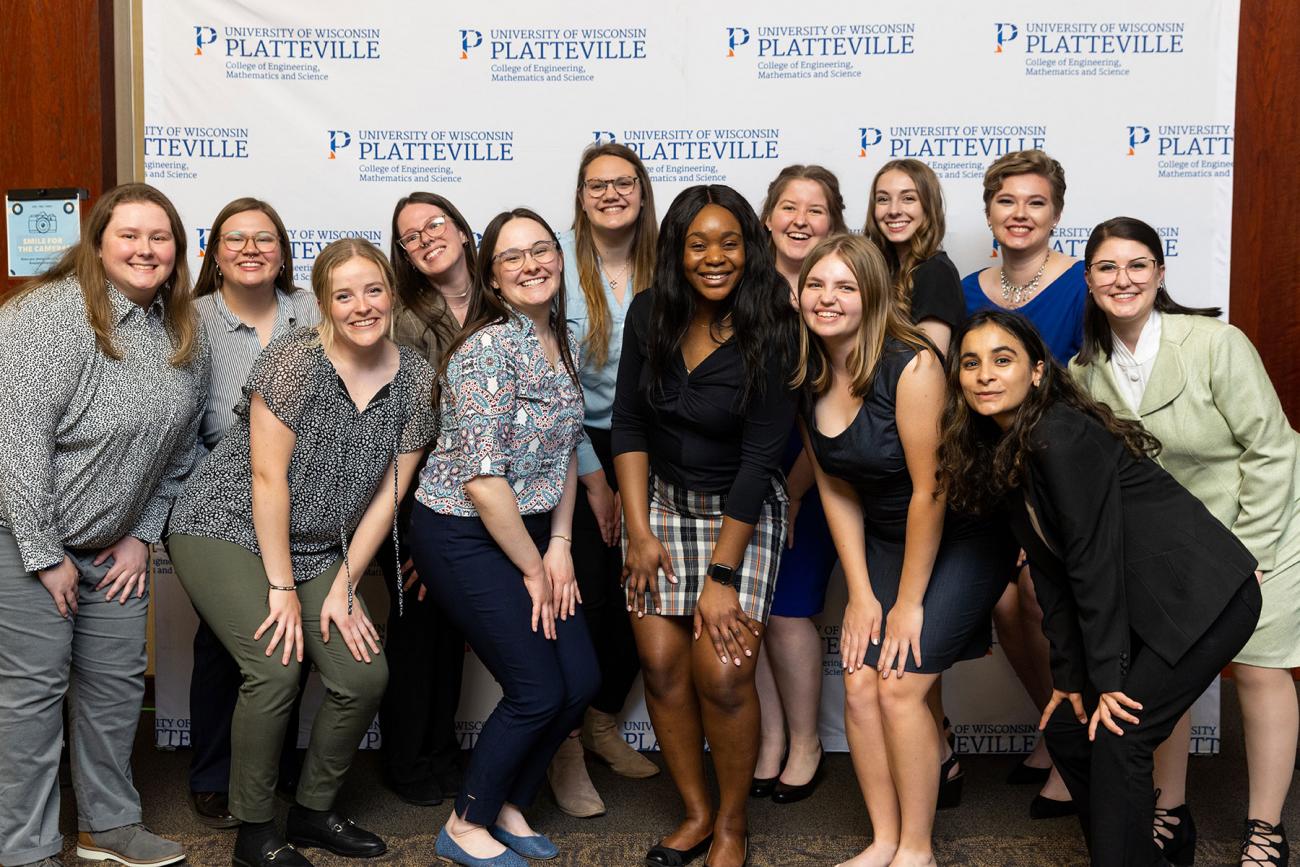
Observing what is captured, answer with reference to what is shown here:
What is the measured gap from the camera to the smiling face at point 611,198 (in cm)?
279

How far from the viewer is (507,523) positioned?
2379mm

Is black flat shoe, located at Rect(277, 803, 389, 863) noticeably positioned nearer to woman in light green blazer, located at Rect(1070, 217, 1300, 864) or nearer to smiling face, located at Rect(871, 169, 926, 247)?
woman in light green blazer, located at Rect(1070, 217, 1300, 864)

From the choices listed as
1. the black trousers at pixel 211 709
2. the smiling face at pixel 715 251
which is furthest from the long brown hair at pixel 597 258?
the black trousers at pixel 211 709

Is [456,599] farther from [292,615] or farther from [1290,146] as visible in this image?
[1290,146]

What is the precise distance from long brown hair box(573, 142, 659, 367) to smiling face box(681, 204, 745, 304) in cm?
47

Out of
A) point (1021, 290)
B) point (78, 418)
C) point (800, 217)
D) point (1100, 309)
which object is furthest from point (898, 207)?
point (78, 418)

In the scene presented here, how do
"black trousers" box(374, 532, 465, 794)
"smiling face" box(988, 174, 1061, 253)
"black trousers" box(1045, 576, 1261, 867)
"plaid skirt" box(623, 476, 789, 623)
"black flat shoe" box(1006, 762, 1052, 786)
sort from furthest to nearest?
"black flat shoe" box(1006, 762, 1052, 786) → "black trousers" box(374, 532, 465, 794) → "smiling face" box(988, 174, 1061, 253) → "plaid skirt" box(623, 476, 789, 623) → "black trousers" box(1045, 576, 1261, 867)

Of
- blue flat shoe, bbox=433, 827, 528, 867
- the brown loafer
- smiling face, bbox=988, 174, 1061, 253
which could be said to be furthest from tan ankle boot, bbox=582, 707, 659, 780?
smiling face, bbox=988, 174, 1061, 253

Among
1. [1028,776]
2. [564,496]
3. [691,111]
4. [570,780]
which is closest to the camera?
[564,496]

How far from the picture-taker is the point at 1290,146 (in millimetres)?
3482

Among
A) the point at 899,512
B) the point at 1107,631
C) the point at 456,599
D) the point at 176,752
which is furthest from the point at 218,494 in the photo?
the point at 1107,631

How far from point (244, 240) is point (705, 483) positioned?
1.25 meters

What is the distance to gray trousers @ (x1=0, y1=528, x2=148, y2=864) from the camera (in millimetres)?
2295

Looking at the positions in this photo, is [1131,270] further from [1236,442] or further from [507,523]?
[507,523]
